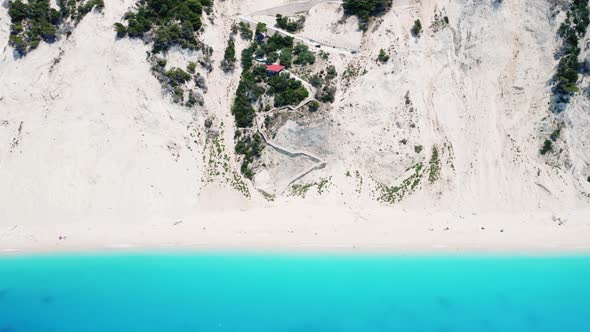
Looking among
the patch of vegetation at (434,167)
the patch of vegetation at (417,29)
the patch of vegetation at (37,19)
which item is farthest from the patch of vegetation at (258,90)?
the patch of vegetation at (37,19)

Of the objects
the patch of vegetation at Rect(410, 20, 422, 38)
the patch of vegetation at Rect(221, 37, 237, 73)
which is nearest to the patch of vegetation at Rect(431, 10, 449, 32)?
the patch of vegetation at Rect(410, 20, 422, 38)

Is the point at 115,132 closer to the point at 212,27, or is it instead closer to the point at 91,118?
the point at 91,118

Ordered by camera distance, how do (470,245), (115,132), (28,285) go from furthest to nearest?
(115,132) → (470,245) → (28,285)

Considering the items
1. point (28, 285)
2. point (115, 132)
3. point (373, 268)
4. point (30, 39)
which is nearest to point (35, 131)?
point (115, 132)

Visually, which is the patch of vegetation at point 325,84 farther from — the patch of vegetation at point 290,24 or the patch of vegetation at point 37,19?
the patch of vegetation at point 37,19

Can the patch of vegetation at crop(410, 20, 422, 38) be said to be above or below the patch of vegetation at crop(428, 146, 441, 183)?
above

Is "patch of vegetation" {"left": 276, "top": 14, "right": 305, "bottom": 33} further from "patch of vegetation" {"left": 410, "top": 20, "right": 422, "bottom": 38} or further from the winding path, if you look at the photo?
"patch of vegetation" {"left": 410, "top": 20, "right": 422, "bottom": 38}

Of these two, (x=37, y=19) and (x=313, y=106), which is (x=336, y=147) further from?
(x=37, y=19)
